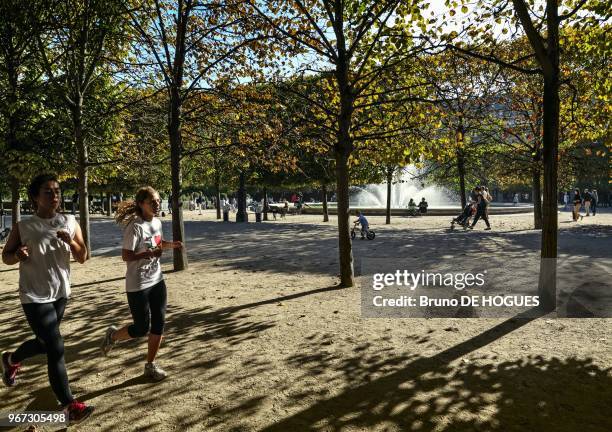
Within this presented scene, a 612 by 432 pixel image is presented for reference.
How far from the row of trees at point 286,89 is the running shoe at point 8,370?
527 cm

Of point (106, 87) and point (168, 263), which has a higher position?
point (106, 87)

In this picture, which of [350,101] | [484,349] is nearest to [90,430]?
[484,349]

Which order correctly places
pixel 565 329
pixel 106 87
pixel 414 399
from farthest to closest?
pixel 106 87, pixel 565 329, pixel 414 399

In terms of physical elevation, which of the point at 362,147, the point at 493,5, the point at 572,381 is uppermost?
the point at 493,5

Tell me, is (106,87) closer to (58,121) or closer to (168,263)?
(58,121)

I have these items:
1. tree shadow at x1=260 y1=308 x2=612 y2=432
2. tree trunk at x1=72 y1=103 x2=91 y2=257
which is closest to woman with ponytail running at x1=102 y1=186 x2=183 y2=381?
tree shadow at x1=260 y1=308 x2=612 y2=432

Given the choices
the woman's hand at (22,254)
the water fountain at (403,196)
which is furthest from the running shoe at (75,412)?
the water fountain at (403,196)

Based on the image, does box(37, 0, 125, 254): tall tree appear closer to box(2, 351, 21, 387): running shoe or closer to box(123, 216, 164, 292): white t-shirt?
box(2, 351, 21, 387): running shoe

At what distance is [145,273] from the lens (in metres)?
4.12

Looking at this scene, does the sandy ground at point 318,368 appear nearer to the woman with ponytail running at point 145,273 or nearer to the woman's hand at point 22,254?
the woman with ponytail running at point 145,273

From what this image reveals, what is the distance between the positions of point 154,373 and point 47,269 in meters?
1.58

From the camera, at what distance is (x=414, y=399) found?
13.0 feet

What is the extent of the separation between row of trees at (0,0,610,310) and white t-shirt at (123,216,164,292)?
161 inches

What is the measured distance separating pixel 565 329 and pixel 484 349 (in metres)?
1.52
